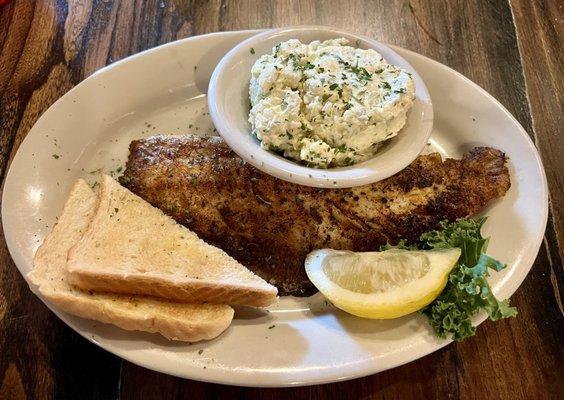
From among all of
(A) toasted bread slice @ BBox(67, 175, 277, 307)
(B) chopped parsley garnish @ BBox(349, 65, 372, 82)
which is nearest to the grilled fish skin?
(A) toasted bread slice @ BBox(67, 175, 277, 307)

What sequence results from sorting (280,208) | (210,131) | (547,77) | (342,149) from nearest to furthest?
1. (342,149)
2. (280,208)
3. (210,131)
4. (547,77)

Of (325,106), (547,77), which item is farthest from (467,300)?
(547,77)

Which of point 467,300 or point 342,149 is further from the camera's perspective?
point 342,149

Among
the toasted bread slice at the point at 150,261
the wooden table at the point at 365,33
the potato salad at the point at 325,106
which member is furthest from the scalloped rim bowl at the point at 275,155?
the wooden table at the point at 365,33

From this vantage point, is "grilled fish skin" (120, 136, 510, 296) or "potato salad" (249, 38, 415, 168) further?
"grilled fish skin" (120, 136, 510, 296)

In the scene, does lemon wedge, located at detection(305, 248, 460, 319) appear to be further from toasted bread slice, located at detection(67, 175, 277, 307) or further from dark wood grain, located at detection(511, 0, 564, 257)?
dark wood grain, located at detection(511, 0, 564, 257)

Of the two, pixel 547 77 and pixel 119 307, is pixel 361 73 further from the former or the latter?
pixel 547 77
